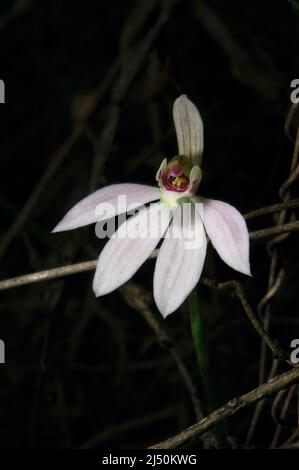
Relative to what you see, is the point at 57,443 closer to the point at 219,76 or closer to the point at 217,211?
the point at 217,211

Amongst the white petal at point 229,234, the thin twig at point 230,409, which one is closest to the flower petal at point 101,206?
the white petal at point 229,234

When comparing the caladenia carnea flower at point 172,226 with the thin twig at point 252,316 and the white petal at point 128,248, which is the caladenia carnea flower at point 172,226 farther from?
the thin twig at point 252,316

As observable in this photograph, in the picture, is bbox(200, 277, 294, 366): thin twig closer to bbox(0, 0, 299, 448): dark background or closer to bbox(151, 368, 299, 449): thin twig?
bbox(151, 368, 299, 449): thin twig

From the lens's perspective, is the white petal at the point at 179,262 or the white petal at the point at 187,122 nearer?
the white petal at the point at 179,262

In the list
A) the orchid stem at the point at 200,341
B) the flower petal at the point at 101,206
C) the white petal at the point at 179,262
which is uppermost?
the flower petal at the point at 101,206

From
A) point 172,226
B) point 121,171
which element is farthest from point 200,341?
point 121,171

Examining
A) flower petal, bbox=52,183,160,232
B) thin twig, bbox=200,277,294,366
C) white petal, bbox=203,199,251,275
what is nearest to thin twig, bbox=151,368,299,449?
thin twig, bbox=200,277,294,366
